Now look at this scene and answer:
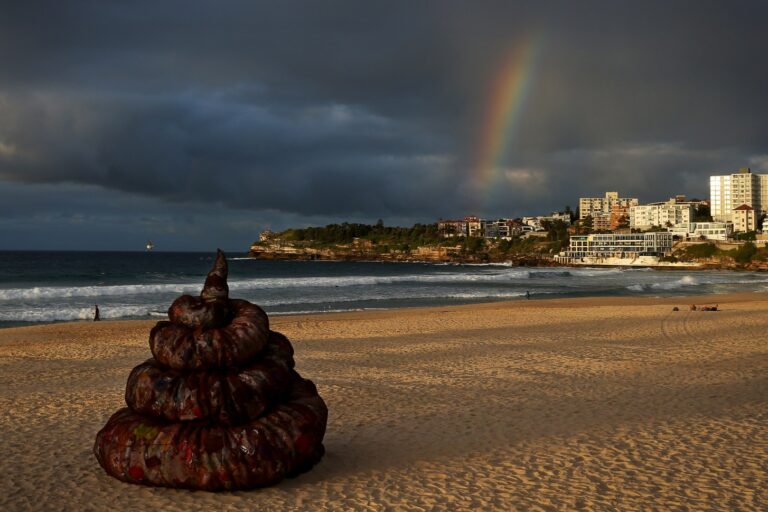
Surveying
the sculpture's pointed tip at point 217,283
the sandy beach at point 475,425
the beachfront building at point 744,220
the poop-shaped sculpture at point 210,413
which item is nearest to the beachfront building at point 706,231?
the beachfront building at point 744,220

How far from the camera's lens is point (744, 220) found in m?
185

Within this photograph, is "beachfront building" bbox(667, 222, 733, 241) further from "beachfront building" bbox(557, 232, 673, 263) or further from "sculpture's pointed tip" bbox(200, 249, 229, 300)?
"sculpture's pointed tip" bbox(200, 249, 229, 300)

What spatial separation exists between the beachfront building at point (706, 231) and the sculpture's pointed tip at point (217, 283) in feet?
549

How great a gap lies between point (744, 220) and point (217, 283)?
20629 cm

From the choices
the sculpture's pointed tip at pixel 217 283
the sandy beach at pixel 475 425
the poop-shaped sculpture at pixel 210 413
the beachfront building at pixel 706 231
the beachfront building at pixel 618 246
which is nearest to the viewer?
the poop-shaped sculpture at pixel 210 413

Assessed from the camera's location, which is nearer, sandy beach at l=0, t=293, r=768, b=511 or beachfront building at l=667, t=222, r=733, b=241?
sandy beach at l=0, t=293, r=768, b=511

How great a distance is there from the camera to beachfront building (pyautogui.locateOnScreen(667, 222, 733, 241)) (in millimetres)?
160038

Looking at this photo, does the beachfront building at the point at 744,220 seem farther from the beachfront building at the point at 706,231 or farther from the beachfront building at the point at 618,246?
the beachfront building at the point at 618,246

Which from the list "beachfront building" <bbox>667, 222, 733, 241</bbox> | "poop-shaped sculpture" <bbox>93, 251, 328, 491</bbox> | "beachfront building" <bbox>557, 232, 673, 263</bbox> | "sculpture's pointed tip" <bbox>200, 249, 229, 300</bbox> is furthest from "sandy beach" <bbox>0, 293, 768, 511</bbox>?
"beachfront building" <bbox>667, 222, 733, 241</bbox>

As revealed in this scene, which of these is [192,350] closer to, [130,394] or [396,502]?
[130,394]

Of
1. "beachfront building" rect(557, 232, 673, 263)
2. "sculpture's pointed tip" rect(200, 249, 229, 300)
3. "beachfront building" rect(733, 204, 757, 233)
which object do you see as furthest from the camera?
"beachfront building" rect(733, 204, 757, 233)

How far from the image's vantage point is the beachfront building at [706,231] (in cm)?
16004

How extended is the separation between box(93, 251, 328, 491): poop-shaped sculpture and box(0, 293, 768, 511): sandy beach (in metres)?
0.30

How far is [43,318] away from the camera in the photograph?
3123 centimetres
